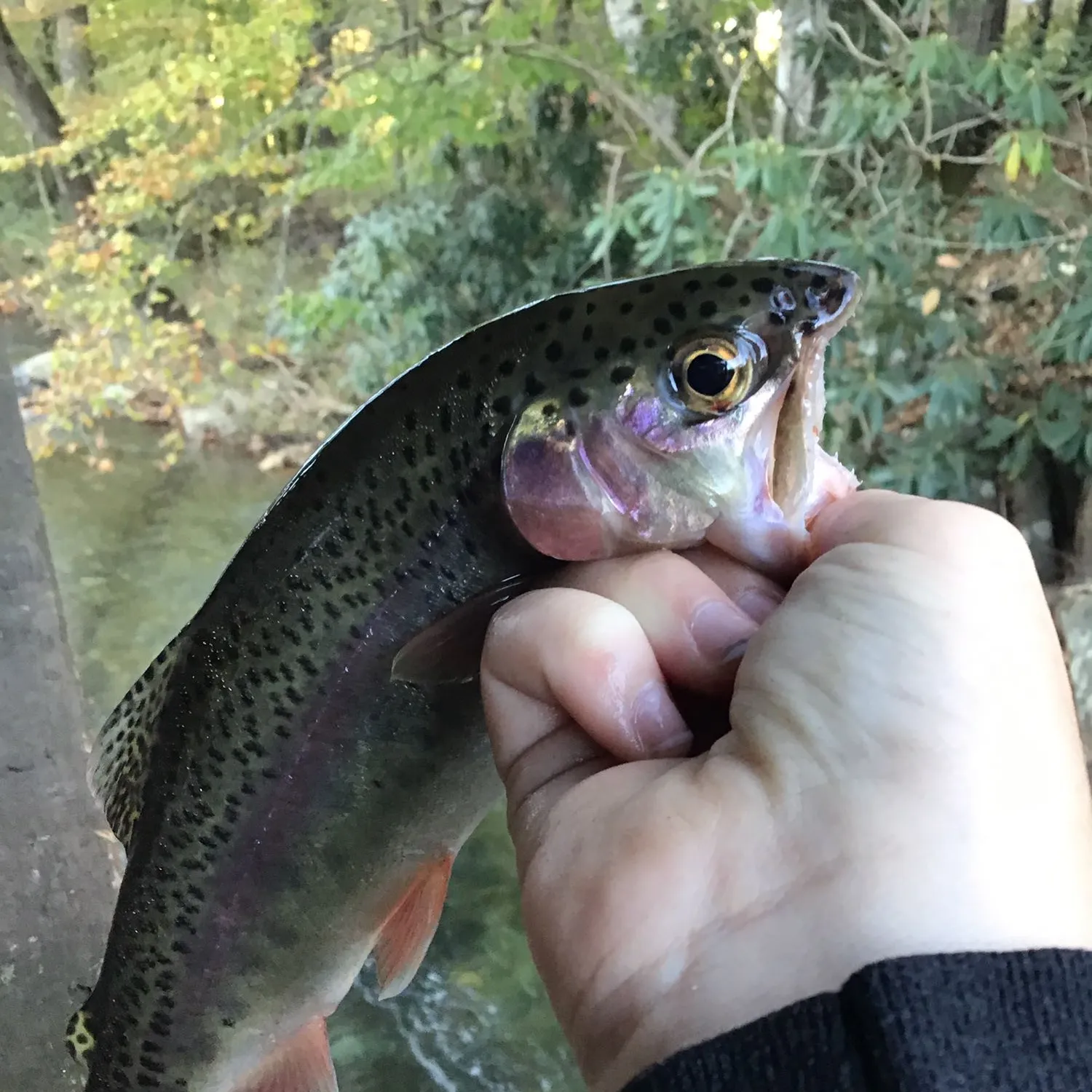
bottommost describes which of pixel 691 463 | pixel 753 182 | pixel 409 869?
pixel 409 869

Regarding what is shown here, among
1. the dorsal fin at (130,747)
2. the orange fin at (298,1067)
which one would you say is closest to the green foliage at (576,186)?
the dorsal fin at (130,747)

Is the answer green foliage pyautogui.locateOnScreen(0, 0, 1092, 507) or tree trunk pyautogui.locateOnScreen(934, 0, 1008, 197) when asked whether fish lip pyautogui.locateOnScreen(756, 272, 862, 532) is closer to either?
green foliage pyautogui.locateOnScreen(0, 0, 1092, 507)

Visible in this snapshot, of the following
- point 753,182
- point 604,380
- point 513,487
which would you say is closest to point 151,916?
point 513,487

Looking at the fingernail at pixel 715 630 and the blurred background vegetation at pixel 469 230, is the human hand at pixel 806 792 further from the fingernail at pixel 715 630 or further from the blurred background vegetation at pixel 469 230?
the blurred background vegetation at pixel 469 230

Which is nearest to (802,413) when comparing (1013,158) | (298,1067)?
(298,1067)

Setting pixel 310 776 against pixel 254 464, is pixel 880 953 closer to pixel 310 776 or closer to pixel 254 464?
pixel 310 776

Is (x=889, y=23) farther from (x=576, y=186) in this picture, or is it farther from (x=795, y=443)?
(x=795, y=443)
